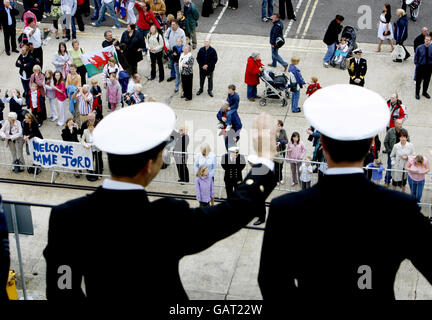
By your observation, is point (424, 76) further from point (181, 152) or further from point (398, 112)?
point (181, 152)

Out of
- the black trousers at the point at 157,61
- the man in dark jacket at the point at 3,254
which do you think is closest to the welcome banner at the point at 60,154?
the black trousers at the point at 157,61

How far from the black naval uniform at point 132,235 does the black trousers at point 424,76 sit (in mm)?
15199

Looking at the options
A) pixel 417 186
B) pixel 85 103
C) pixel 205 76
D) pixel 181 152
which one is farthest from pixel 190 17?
pixel 417 186

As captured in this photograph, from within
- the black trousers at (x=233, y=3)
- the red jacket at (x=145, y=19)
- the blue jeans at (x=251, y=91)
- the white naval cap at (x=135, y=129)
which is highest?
Result: the white naval cap at (x=135, y=129)

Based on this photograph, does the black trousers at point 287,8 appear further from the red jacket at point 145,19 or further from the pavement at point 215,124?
the red jacket at point 145,19

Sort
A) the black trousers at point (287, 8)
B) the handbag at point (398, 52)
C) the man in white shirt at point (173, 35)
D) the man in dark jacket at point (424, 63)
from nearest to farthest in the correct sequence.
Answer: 1. the man in dark jacket at point (424, 63)
2. the man in white shirt at point (173, 35)
3. the handbag at point (398, 52)
4. the black trousers at point (287, 8)

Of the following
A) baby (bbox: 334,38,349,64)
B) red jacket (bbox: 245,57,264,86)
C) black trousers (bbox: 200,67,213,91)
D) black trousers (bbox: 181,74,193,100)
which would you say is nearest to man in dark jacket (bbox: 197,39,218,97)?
black trousers (bbox: 200,67,213,91)

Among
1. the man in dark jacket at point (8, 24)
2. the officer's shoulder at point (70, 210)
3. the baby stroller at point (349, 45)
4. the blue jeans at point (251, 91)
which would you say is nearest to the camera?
the officer's shoulder at point (70, 210)

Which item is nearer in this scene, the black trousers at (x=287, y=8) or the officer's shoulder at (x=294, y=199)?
the officer's shoulder at (x=294, y=199)

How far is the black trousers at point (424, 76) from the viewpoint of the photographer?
677 inches

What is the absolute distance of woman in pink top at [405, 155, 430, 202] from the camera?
12.7 m

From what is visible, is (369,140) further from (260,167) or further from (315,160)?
(315,160)

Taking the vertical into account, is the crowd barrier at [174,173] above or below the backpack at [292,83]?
below

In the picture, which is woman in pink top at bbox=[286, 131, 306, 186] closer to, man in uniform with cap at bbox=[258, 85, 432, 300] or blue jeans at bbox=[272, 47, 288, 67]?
blue jeans at bbox=[272, 47, 288, 67]
